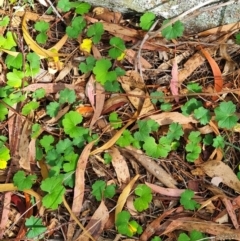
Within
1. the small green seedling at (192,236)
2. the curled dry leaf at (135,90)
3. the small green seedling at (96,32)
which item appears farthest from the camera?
the small green seedling at (96,32)

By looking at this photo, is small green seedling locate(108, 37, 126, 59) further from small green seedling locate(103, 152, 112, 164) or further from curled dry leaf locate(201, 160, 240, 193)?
curled dry leaf locate(201, 160, 240, 193)

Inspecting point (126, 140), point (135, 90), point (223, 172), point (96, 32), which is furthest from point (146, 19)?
point (223, 172)

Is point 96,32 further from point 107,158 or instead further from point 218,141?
point 218,141

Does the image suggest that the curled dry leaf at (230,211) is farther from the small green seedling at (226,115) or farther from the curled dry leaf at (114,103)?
the curled dry leaf at (114,103)

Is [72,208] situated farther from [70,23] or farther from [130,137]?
[70,23]

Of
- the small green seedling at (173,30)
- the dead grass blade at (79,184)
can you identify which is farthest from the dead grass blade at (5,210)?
the small green seedling at (173,30)

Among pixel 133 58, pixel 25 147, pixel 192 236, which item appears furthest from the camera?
pixel 133 58
